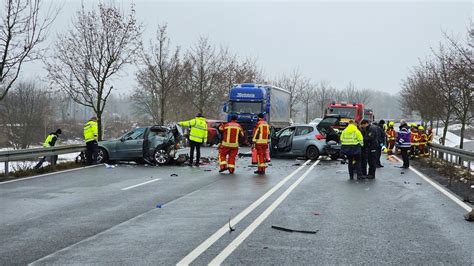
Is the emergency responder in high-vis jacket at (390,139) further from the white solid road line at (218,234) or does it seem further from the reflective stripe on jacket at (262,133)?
the white solid road line at (218,234)

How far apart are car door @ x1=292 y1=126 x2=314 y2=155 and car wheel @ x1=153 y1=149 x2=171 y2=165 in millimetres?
5601

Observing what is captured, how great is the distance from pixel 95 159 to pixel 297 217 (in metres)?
11.1

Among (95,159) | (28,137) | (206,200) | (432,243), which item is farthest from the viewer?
(28,137)

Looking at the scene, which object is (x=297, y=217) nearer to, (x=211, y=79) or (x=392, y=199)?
(x=392, y=199)

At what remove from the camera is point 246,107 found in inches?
1097

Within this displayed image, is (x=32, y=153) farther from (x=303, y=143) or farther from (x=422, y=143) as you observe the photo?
(x=422, y=143)

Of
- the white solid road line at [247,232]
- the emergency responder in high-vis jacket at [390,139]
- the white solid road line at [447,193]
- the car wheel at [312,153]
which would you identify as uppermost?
the emergency responder in high-vis jacket at [390,139]

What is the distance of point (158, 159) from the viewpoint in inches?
683

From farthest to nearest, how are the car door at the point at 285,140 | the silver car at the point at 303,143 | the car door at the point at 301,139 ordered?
the car door at the point at 285,140 < the car door at the point at 301,139 < the silver car at the point at 303,143

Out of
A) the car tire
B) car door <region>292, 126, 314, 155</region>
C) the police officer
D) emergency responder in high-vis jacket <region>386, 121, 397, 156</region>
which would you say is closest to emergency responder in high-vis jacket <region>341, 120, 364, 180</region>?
the police officer

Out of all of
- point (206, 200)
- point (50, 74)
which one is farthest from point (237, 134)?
point (50, 74)

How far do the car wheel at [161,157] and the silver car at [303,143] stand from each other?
5.17 meters

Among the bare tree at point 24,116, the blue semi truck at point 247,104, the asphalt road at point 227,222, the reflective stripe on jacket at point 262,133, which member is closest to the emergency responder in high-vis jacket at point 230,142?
the reflective stripe on jacket at point 262,133

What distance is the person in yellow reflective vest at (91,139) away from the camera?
16281 millimetres
